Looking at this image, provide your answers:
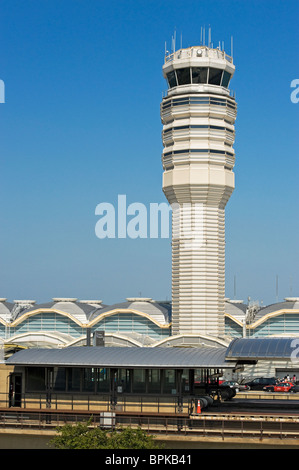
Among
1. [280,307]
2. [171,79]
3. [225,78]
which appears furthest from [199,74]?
[280,307]

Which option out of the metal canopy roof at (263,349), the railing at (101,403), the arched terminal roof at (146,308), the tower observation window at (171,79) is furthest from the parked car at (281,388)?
the tower observation window at (171,79)

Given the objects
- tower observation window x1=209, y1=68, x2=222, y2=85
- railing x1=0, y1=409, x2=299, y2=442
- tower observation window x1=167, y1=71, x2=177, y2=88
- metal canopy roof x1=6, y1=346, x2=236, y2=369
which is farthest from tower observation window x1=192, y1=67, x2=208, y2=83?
railing x1=0, y1=409, x2=299, y2=442

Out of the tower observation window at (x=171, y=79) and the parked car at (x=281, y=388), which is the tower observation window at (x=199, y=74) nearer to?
the tower observation window at (x=171, y=79)

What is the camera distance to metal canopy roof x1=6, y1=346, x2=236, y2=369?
173 ft

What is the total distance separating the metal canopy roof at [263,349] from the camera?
52938mm

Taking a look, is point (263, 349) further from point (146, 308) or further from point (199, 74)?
point (146, 308)

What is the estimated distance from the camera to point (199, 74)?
412 feet

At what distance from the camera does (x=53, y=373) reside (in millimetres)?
55375

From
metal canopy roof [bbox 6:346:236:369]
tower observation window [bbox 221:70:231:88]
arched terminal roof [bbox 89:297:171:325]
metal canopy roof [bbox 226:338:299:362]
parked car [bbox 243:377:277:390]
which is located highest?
tower observation window [bbox 221:70:231:88]

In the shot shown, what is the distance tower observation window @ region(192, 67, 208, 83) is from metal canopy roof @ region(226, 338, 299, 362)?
7755 cm

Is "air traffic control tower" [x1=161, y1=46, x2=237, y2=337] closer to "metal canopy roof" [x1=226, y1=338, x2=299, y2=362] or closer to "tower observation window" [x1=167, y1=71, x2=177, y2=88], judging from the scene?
"tower observation window" [x1=167, y1=71, x2=177, y2=88]
